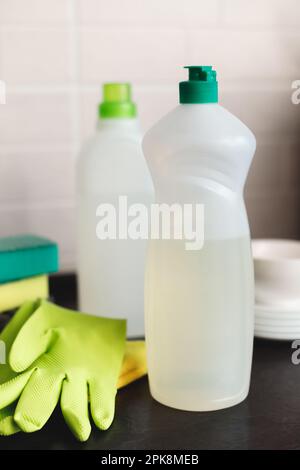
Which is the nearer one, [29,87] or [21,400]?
[21,400]

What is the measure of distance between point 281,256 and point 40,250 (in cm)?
36

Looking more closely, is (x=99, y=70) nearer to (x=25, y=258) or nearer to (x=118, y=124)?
(x=118, y=124)

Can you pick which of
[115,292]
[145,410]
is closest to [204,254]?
[145,410]

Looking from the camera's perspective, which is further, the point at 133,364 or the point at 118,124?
the point at 118,124

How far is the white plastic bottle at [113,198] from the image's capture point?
924 mm

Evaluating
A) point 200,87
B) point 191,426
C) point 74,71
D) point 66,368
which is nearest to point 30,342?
point 66,368

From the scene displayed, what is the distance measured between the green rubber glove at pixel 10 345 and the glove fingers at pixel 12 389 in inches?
0.6

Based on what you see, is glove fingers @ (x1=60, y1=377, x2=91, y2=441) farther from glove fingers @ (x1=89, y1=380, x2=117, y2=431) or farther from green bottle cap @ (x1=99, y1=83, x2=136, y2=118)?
green bottle cap @ (x1=99, y1=83, x2=136, y2=118)

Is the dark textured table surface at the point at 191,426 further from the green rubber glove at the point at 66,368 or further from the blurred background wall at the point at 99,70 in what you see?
the blurred background wall at the point at 99,70

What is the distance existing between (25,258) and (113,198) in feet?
0.51

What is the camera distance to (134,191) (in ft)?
3.04

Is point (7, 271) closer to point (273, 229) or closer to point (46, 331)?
point (46, 331)

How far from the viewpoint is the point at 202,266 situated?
67 cm

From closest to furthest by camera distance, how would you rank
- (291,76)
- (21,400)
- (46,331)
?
(21,400) < (46,331) < (291,76)
